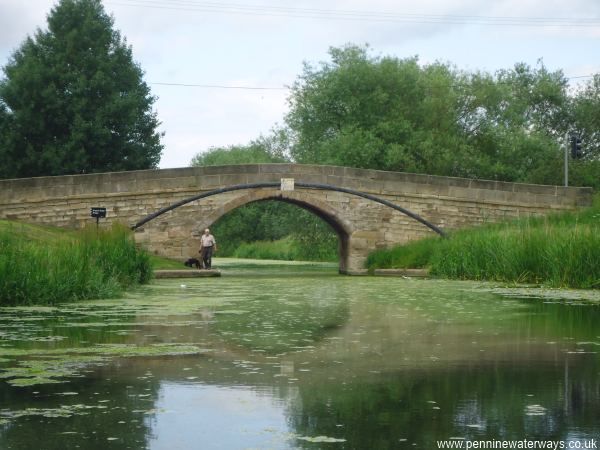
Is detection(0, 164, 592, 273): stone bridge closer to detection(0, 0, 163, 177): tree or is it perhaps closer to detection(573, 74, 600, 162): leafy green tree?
detection(0, 0, 163, 177): tree

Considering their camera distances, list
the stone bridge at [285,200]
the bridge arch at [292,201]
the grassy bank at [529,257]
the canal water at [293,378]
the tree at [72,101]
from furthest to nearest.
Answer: the tree at [72,101] → the bridge arch at [292,201] → the stone bridge at [285,200] → the grassy bank at [529,257] → the canal water at [293,378]

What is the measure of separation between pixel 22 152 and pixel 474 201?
1452 centimetres

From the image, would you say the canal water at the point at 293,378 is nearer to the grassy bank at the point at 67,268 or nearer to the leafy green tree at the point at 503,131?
the grassy bank at the point at 67,268

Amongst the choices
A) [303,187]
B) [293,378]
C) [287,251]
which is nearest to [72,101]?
[303,187]

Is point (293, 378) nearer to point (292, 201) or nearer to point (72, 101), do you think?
point (292, 201)

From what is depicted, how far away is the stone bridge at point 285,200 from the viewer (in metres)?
24.7

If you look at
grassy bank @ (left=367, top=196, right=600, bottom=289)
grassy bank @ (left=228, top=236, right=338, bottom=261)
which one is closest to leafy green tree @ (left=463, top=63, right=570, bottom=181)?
grassy bank @ (left=228, top=236, right=338, bottom=261)

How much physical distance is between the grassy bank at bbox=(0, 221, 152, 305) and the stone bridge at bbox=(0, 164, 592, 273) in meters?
9.09

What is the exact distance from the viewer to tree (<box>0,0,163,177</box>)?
3161 centimetres

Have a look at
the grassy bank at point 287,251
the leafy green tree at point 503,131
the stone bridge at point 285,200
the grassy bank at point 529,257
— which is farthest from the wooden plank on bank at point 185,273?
the leafy green tree at point 503,131

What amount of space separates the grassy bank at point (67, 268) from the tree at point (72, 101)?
54.0 ft

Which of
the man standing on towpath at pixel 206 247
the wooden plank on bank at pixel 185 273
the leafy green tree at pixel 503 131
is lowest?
the wooden plank on bank at pixel 185 273

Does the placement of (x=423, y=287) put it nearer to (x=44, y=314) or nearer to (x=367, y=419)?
(x=44, y=314)

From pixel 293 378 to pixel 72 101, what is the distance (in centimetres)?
2768
